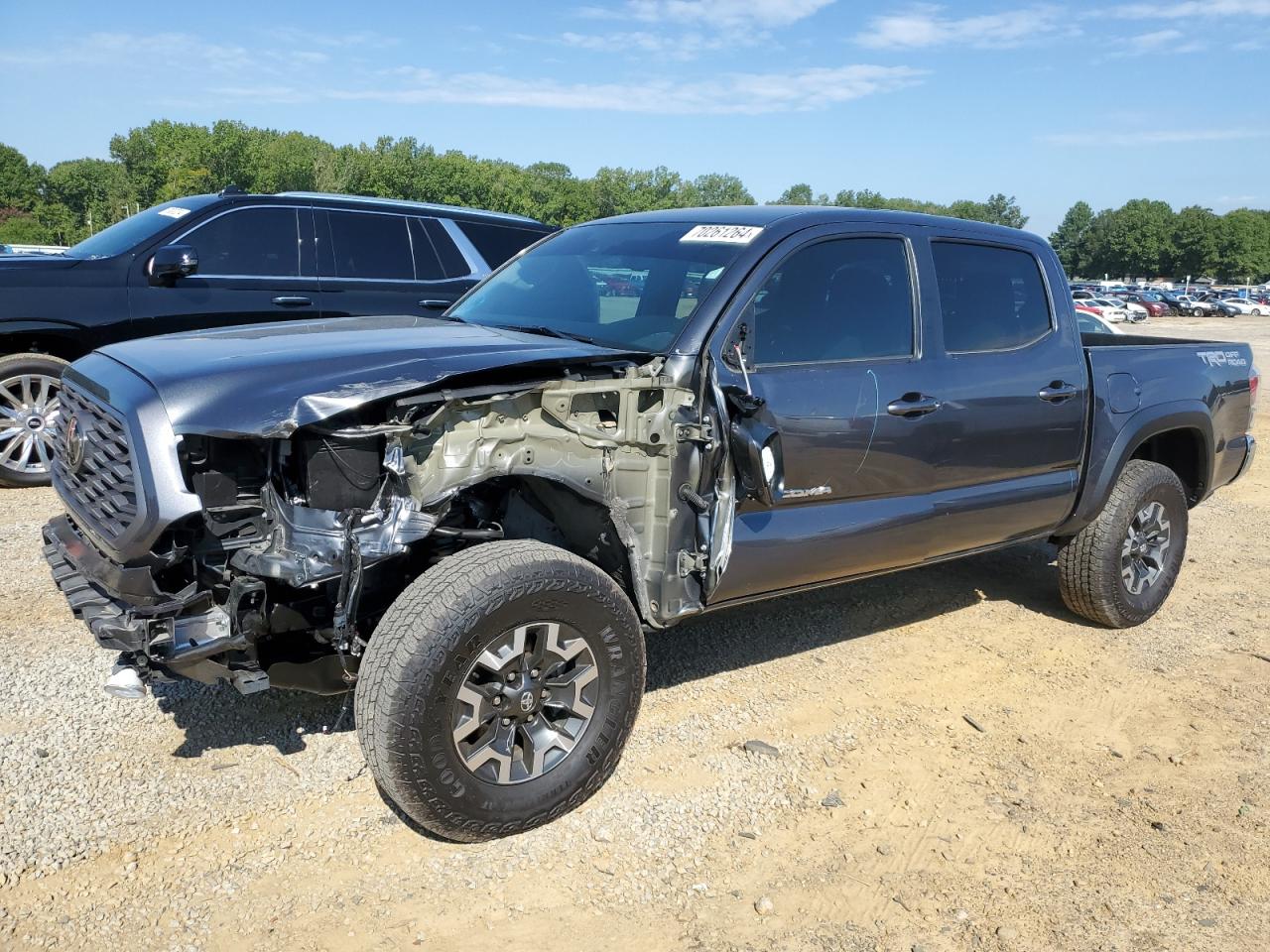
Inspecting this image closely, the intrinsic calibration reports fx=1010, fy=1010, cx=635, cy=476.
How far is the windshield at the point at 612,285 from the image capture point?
373 centimetres

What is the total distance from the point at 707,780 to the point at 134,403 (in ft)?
7.21

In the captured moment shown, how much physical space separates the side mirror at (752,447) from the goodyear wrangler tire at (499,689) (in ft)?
2.03

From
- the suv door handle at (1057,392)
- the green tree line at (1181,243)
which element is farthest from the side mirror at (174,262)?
the green tree line at (1181,243)

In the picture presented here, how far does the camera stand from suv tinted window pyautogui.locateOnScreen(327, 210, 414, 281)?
7191 millimetres

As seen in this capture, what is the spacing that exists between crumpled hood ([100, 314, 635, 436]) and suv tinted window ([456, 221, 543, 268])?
4241 mm

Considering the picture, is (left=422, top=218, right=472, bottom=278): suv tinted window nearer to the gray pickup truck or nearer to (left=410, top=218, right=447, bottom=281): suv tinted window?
(left=410, top=218, right=447, bottom=281): suv tinted window

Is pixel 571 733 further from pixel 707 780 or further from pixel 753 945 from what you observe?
pixel 753 945

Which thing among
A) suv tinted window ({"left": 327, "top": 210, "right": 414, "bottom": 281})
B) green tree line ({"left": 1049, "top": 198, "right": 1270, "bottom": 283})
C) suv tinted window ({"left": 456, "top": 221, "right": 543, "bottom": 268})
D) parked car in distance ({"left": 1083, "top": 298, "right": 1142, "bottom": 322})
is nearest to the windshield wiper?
suv tinted window ({"left": 327, "top": 210, "right": 414, "bottom": 281})

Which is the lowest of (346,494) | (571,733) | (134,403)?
(571,733)

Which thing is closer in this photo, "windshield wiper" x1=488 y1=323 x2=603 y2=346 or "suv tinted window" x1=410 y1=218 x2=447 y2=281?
Answer: "windshield wiper" x1=488 y1=323 x2=603 y2=346

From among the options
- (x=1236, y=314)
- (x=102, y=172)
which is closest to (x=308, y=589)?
(x=1236, y=314)

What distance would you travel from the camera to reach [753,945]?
2711 mm

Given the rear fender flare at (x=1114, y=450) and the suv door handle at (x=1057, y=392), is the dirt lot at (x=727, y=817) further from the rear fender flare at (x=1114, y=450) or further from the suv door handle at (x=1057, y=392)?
the suv door handle at (x=1057, y=392)

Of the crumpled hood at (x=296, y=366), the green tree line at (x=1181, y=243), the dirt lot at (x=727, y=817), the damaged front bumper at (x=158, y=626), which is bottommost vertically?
the dirt lot at (x=727, y=817)
